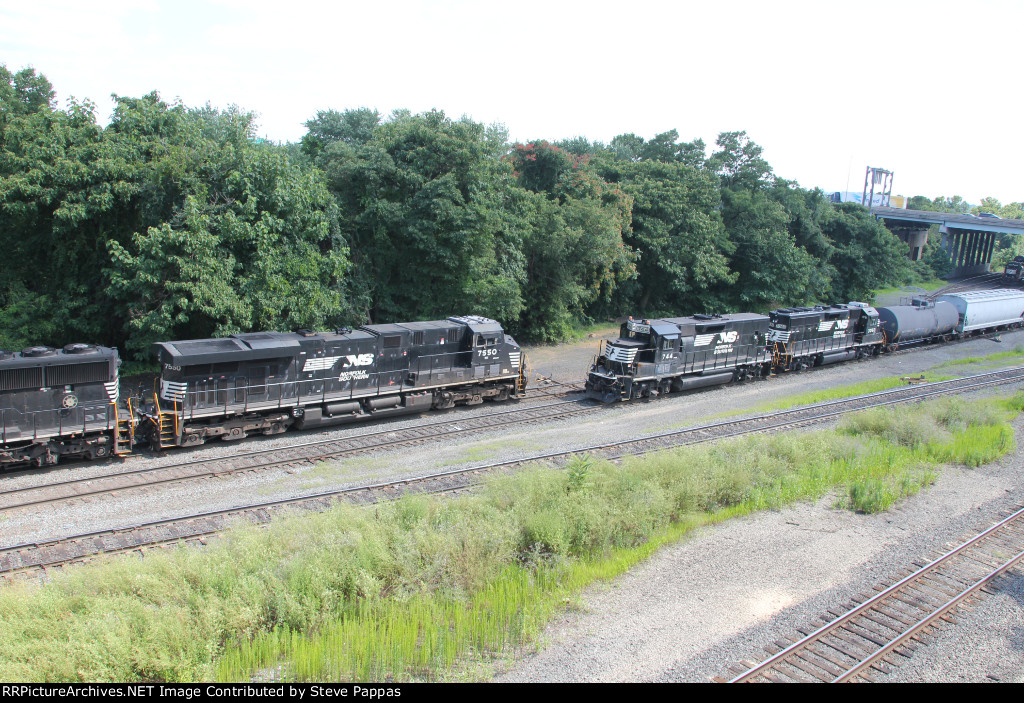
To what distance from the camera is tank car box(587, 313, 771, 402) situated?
23.3 m

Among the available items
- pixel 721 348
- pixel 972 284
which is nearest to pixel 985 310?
pixel 721 348

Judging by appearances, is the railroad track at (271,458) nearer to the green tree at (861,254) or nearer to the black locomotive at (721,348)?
the black locomotive at (721,348)

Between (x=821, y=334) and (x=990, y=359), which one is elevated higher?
(x=821, y=334)

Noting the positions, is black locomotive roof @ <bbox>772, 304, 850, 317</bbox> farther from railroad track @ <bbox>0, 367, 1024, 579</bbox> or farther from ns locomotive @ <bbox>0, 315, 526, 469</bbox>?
ns locomotive @ <bbox>0, 315, 526, 469</bbox>

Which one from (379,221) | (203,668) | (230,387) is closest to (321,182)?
(379,221)

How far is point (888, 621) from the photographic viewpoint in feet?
33.2

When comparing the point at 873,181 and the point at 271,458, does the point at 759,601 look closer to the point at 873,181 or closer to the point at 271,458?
the point at 271,458

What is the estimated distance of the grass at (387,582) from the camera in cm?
812

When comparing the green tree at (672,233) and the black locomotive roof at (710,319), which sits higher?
the green tree at (672,233)

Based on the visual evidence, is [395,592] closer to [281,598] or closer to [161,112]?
[281,598]

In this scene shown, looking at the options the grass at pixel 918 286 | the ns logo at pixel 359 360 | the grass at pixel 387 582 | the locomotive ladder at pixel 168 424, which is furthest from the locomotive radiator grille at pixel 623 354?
the grass at pixel 918 286

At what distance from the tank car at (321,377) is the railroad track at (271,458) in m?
0.98

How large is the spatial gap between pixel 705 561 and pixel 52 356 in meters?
15.2

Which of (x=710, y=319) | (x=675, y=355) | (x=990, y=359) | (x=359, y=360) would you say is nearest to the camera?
(x=359, y=360)
